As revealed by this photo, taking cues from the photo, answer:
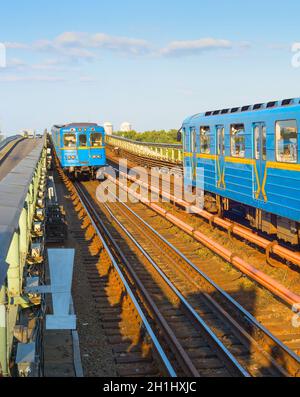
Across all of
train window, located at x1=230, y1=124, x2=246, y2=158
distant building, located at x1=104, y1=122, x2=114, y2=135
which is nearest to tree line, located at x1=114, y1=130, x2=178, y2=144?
distant building, located at x1=104, y1=122, x2=114, y2=135

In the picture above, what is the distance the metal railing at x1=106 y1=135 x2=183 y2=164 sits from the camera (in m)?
31.8

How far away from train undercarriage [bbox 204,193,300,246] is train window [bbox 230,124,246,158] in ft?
4.92

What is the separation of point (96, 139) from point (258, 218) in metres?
17.9

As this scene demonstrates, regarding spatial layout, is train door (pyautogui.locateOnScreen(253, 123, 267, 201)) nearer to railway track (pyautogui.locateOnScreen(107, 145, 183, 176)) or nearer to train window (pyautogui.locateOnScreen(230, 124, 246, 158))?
train window (pyautogui.locateOnScreen(230, 124, 246, 158))

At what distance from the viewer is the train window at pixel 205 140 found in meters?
16.2

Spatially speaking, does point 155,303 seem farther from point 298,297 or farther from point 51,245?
point 51,245

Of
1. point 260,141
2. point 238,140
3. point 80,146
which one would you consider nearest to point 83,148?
point 80,146

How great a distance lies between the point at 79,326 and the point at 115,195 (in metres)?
16.4

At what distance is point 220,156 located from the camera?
15.2 m

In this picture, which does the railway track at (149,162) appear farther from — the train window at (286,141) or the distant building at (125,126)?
the distant building at (125,126)

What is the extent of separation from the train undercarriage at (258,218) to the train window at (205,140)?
4.86 feet

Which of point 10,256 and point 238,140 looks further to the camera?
point 238,140

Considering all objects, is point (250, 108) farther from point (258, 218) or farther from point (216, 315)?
point (216, 315)

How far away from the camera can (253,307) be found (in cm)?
959
